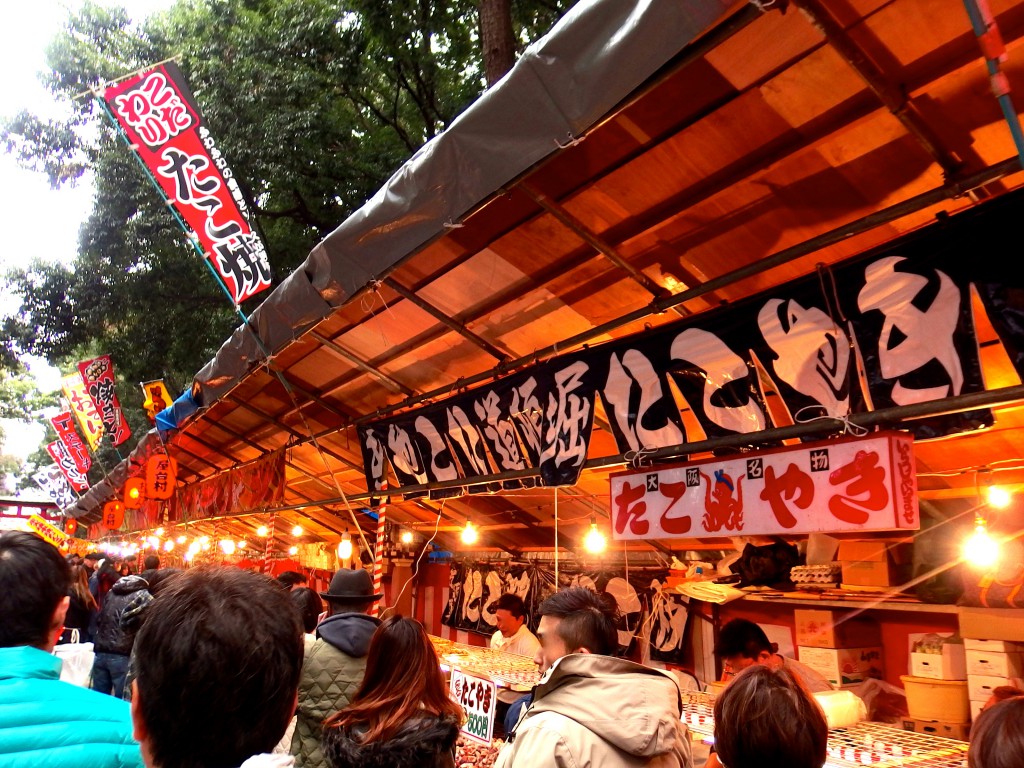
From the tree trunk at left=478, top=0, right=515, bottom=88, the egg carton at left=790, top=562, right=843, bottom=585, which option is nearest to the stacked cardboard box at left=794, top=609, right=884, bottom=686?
the egg carton at left=790, top=562, right=843, bottom=585

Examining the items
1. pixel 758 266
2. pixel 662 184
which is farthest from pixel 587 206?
pixel 758 266

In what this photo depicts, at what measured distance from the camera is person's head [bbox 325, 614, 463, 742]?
3504 mm

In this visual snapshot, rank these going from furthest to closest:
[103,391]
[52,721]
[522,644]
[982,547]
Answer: [103,391]
[522,644]
[982,547]
[52,721]

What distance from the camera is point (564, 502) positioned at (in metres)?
10.3

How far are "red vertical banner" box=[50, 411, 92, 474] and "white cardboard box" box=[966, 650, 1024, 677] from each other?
97.6ft

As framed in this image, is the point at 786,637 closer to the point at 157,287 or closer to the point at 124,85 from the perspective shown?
the point at 124,85

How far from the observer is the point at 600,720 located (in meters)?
2.86

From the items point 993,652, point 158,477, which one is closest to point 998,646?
point 993,652

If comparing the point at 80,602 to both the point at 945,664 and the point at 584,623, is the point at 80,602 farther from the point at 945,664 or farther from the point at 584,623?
the point at 945,664

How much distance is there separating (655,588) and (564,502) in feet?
5.84

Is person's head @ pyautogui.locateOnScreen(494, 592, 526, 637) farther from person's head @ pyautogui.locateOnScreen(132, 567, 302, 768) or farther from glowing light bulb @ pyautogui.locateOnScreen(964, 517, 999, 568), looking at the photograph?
person's head @ pyautogui.locateOnScreen(132, 567, 302, 768)

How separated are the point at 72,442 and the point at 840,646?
29315 millimetres

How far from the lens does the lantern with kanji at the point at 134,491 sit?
613 inches

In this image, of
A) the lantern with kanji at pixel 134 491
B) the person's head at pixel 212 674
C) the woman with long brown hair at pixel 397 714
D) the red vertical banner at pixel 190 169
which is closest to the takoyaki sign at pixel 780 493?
the woman with long brown hair at pixel 397 714
